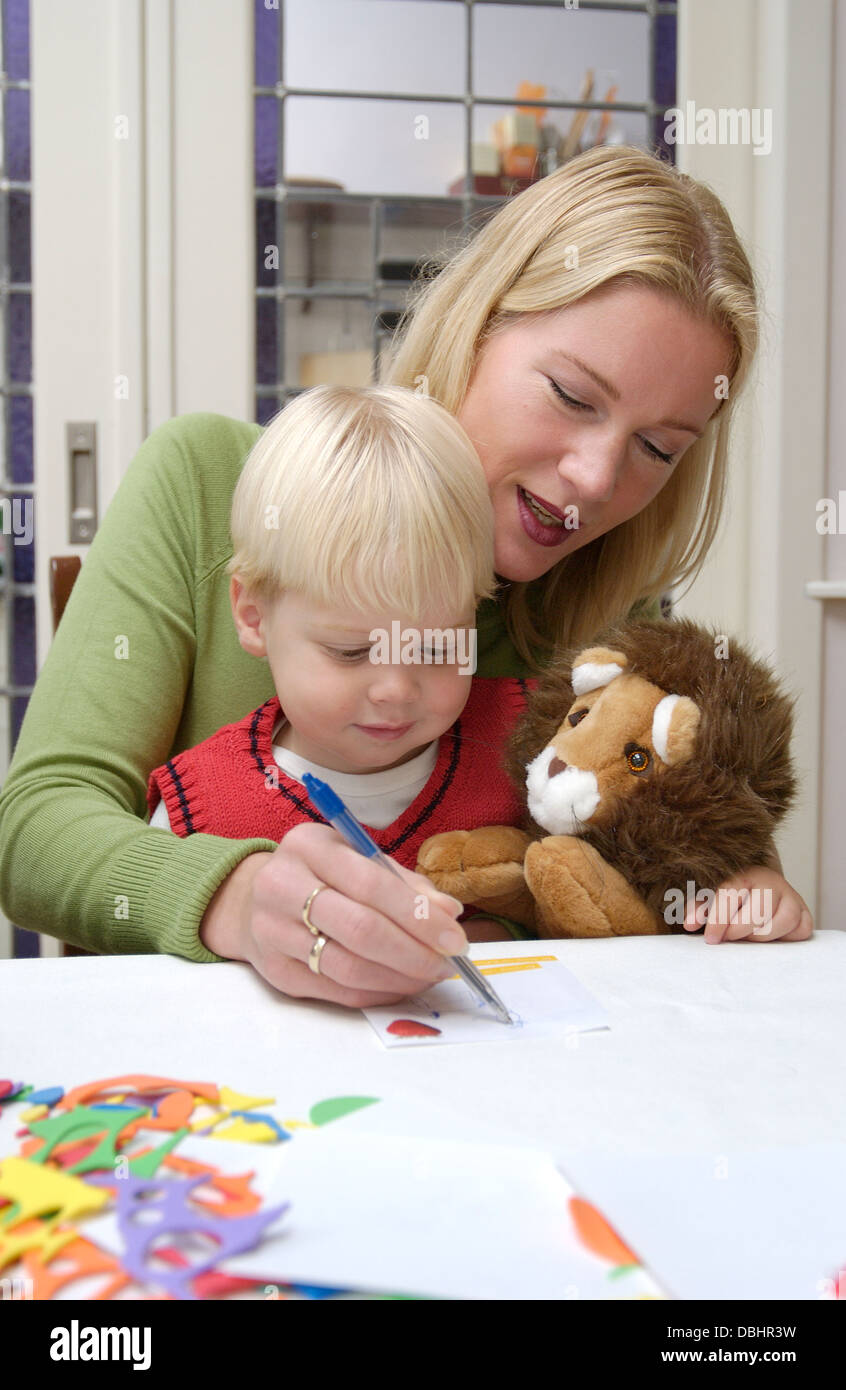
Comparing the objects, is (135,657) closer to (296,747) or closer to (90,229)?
(296,747)

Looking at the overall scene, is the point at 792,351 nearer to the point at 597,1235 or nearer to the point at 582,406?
the point at 582,406

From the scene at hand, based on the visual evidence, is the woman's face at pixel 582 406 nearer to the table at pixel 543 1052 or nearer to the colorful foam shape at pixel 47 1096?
the table at pixel 543 1052

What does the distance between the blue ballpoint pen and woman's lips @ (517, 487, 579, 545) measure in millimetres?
468

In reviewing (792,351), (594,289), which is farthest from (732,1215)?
(792,351)

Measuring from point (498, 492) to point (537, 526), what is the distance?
5 centimetres

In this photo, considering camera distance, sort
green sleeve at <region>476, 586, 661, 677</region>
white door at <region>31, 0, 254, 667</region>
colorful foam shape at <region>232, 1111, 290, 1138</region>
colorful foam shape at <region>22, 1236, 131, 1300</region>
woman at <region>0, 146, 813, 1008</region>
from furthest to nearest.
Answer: white door at <region>31, 0, 254, 667</region>, green sleeve at <region>476, 586, 661, 677</region>, woman at <region>0, 146, 813, 1008</region>, colorful foam shape at <region>232, 1111, 290, 1138</region>, colorful foam shape at <region>22, 1236, 131, 1300</region>

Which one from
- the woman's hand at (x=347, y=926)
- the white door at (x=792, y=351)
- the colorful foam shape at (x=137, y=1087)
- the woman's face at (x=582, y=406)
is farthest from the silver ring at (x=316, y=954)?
the white door at (x=792, y=351)

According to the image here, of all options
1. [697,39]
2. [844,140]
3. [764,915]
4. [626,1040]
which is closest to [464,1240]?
[626,1040]

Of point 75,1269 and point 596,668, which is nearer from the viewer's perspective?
point 75,1269

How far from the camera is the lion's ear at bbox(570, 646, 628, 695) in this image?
0.81m

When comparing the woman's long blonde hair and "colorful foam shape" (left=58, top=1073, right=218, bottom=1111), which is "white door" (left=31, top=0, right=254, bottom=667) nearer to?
the woman's long blonde hair

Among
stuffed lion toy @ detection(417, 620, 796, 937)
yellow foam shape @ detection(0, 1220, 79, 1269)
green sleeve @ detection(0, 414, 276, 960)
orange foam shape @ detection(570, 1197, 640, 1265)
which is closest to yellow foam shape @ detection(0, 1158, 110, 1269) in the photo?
yellow foam shape @ detection(0, 1220, 79, 1269)

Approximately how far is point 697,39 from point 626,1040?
188 centimetres

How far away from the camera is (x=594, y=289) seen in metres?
0.98
